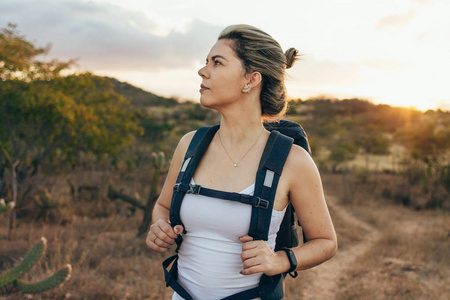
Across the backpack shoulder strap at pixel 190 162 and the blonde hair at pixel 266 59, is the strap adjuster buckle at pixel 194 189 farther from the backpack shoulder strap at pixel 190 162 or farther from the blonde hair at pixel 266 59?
the blonde hair at pixel 266 59

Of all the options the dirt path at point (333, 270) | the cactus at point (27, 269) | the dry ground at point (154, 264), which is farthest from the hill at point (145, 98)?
the cactus at point (27, 269)

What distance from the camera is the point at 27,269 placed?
449 cm

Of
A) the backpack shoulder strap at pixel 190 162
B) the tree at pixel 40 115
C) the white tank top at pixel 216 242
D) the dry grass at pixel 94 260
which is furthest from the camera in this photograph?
the tree at pixel 40 115

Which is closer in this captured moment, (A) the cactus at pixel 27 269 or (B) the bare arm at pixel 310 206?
(B) the bare arm at pixel 310 206

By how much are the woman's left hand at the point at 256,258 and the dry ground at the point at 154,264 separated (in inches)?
168

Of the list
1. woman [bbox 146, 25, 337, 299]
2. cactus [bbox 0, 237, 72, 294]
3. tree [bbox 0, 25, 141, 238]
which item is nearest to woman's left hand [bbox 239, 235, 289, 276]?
woman [bbox 146, 25, 337, 299]

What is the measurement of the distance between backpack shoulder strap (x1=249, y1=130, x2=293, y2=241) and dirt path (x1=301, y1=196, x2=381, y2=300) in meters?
5.27

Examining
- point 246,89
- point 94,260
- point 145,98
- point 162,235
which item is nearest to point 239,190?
point 162,235

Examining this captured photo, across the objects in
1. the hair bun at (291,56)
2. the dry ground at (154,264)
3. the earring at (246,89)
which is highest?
the hair bun at (291,56)

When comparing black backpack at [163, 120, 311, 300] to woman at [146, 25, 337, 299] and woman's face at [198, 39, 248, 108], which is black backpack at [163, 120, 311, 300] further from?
woman's face at [198, 39, 248, 108]

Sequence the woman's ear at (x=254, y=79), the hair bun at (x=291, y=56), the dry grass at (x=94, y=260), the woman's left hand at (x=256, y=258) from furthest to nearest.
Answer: the dry grass at (x=94, y=260) < the hair bun at (x=291, y=56) < the woman's ear at (x=254, y=79) < the woman's left hand at (x=256, y=258)

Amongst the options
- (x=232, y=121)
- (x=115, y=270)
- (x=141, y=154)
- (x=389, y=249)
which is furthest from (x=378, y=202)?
(x=232, y=121)

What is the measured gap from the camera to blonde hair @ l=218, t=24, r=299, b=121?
70.9 inches

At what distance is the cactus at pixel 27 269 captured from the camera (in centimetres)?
443
